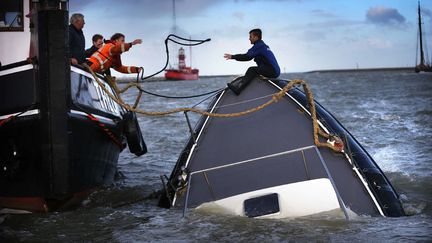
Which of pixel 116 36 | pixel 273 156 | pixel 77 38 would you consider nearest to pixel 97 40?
pixel 116 36

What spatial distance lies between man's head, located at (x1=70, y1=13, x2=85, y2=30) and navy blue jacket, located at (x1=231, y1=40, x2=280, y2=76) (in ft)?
8.50

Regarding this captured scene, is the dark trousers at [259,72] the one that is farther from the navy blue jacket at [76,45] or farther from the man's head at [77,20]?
the man's head at [77,20]

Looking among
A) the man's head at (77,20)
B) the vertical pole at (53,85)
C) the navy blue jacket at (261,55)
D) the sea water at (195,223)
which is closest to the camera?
the sea water at (195,223)

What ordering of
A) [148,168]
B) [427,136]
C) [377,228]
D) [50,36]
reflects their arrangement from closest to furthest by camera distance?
[377,228] < [50,36] < [148,168] < [427,136]

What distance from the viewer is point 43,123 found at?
849cm

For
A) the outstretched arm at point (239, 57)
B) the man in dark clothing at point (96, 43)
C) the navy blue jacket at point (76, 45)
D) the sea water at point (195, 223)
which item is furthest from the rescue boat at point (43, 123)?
the man in dark clothing at point (96, 43)

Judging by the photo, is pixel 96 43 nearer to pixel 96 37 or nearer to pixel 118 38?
pixel 96 37

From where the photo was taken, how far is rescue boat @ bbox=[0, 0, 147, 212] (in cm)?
850

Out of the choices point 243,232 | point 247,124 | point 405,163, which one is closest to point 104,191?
point 247,124

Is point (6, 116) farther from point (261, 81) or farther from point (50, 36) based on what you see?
point (261, 81)

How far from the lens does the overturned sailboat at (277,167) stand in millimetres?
7781

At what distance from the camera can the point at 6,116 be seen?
865 centimetres

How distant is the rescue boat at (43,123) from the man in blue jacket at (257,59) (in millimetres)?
2447

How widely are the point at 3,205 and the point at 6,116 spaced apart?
4.59 feet
